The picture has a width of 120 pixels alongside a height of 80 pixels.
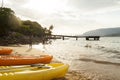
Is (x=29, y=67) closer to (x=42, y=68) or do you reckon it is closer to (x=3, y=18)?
(x=42, y=68)

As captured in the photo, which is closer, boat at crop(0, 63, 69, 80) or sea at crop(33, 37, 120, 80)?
boat at crop(0, 63, 69, 80)


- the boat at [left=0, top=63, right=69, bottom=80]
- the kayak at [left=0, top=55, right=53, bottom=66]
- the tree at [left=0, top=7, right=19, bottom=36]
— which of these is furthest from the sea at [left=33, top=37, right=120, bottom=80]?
the tree at [left=0, top=7, right=19, bottom=36]

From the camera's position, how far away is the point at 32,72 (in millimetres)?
9188

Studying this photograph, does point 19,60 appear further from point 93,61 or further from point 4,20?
point 4,20

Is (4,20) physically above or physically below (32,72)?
above

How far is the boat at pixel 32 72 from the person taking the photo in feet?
27.5

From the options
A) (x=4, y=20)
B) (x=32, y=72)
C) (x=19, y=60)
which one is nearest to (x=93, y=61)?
(x=19, y=60)

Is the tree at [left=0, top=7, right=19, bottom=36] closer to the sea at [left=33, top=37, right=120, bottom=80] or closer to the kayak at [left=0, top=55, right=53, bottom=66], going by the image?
the sea at [left=33, top=37, right=120, bottom=80]

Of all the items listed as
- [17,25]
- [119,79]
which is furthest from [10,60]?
[17,25]

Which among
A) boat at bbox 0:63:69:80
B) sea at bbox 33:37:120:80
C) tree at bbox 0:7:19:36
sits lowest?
sea at bbox 33:37:120:80

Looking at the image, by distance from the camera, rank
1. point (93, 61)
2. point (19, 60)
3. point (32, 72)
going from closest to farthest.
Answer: point (32, 72) → point (19, 60) → point (93, 61)

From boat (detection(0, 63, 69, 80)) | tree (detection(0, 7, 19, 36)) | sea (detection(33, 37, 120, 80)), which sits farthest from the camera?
tree (detection(0, 7, 19, 36))

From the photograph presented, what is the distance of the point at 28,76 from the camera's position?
8867mm

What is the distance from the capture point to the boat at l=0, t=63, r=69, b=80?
27.5 feet
